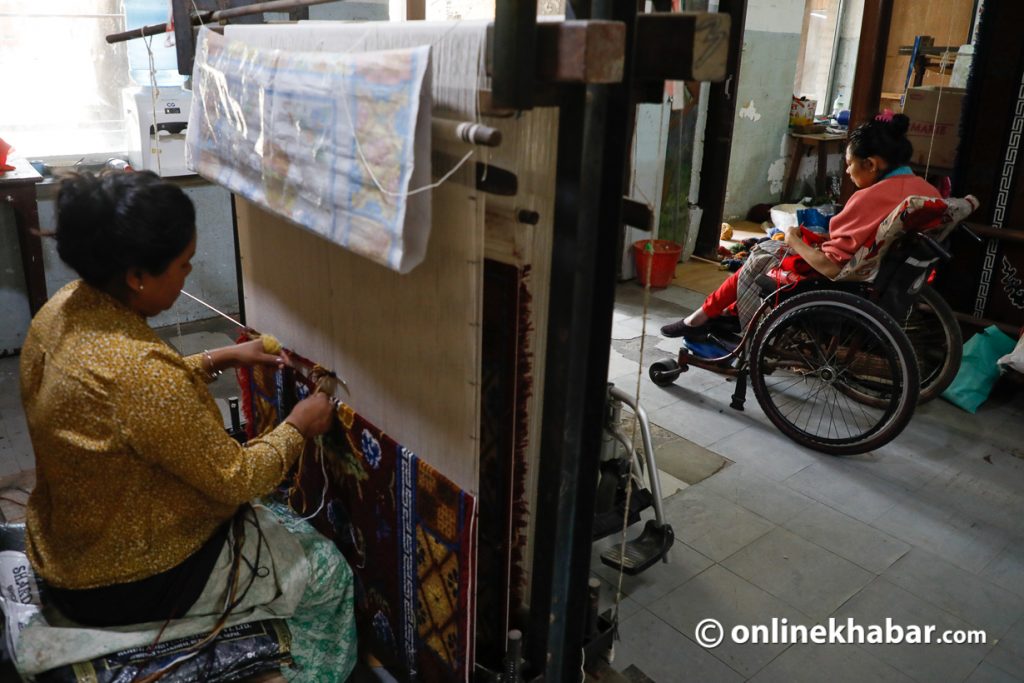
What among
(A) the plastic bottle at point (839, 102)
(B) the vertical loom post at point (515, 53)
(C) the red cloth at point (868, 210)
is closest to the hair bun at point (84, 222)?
(B) the vertical loom post at point (515, 53)

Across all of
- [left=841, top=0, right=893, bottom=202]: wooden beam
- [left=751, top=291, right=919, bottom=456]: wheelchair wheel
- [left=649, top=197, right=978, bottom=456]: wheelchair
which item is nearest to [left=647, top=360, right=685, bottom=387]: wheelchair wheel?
[left=649, top=197, right=978, bottom=456]: wheelchair

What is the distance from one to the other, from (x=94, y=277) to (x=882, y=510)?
2.69m

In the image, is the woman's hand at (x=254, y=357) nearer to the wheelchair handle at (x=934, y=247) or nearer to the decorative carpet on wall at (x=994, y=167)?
the wheelchair handle at (x=934, y=247)

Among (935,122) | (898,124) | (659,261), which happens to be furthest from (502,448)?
(659,261)

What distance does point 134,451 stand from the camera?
141 cm

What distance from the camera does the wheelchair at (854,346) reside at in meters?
3.13

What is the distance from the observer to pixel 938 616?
2.41m

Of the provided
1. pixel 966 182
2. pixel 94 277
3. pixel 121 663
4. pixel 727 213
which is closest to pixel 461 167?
pixel 94 277

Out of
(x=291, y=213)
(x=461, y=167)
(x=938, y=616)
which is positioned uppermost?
(x=461, y=167)

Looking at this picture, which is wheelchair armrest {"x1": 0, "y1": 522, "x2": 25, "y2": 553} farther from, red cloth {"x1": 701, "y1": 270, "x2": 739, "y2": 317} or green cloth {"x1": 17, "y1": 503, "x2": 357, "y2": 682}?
red cloth {"x1": 701, "y1": 270, "x2": 739, "y2": 317}

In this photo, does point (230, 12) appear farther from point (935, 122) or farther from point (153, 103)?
point (935, 122)

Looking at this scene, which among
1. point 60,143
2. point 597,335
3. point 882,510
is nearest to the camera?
point 597,335

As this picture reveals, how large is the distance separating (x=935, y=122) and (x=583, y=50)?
3.89 meters

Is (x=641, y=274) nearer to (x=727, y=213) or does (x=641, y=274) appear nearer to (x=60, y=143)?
(x=727, y=213)
